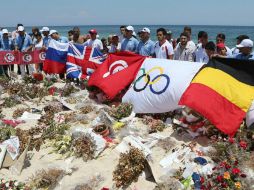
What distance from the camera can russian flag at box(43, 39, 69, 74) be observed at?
39.1 feet

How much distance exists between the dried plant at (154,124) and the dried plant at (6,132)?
2.87 metres

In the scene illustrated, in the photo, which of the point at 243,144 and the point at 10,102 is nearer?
the point at 243,144

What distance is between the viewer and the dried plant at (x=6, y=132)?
7341 millimetres

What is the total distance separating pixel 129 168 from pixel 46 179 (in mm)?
1381

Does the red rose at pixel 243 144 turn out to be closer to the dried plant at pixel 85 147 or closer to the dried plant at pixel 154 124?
the dried plant at pixel 154 124

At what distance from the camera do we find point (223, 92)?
23.8 ft

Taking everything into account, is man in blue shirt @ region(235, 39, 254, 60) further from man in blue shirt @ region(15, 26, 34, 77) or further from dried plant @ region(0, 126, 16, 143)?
man in blue shirt @ region(15, 26, 34, 77)

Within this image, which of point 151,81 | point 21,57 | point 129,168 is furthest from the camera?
point 21,57

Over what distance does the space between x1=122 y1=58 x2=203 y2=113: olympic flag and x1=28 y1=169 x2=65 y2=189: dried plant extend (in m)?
2.94

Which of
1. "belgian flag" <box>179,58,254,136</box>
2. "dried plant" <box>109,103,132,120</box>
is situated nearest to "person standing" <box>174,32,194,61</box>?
"belgian flag" <box>179,58,254,136</box>

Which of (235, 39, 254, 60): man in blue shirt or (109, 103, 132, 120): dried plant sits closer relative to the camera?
(235, 39, 254, 60): man in blue shirt

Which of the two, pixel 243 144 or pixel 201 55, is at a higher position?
pixel 201 55

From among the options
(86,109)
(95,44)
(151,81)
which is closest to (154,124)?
(151,81)

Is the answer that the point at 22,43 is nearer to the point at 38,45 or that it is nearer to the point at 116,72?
the point at 38,45
